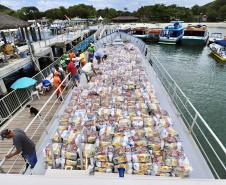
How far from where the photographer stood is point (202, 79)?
16.8 metres

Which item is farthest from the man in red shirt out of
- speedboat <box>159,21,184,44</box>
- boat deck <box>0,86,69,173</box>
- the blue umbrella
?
speedboat <box>159,21,184,44</box>

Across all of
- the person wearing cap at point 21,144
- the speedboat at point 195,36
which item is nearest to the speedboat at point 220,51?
the speedboat at point 195,36

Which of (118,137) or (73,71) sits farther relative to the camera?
(73,71)

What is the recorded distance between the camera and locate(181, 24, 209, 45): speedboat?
32500mm

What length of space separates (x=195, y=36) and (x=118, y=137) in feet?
113

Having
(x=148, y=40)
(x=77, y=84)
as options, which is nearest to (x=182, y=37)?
(x=148, y=40)

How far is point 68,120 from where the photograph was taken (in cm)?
528

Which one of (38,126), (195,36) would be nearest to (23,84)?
(38,126)

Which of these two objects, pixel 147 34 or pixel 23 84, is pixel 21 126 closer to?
pixel 23 84

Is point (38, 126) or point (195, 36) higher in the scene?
point (38, 126)

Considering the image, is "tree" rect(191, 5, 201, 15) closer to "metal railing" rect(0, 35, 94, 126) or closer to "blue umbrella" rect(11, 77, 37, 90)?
"metal railing" rect(0, 35, 94, 126)

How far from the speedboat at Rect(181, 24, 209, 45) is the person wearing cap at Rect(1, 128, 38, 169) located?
34132 millimetres

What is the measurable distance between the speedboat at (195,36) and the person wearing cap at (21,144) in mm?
34132

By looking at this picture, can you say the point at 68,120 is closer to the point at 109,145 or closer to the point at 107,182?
the point at 109,145
